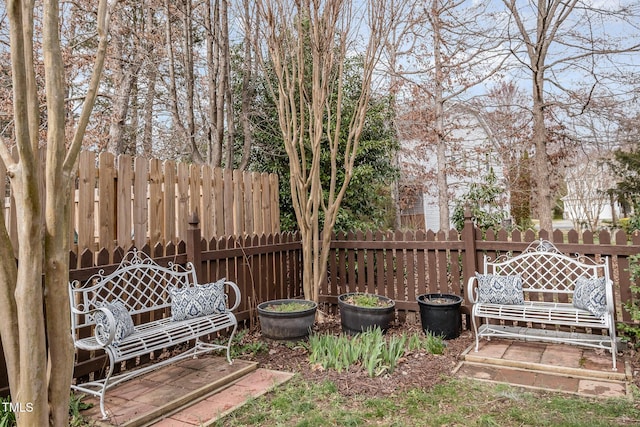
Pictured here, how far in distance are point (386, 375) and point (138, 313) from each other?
2223 millimetres

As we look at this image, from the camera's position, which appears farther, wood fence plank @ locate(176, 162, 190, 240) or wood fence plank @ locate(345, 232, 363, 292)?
wood fence plank @ locate(345, 232, 363, 292)

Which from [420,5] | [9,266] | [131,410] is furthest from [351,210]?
[9,266]

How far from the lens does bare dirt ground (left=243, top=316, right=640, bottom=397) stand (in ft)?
9.82

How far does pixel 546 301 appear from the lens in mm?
4250

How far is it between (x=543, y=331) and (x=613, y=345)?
86 cm

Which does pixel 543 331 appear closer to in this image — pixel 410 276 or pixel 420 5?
pixel 410 276

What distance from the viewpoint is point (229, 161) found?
19.5 feet

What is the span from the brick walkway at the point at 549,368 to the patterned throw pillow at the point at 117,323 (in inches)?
107

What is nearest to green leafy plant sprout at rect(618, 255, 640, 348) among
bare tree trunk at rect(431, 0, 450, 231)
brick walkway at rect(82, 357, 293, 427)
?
brick walkway at rect(82, 357, 293, 427)

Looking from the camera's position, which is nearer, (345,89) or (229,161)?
(229,161)

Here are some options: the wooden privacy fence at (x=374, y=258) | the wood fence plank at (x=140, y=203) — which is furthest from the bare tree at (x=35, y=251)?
the wood fence plank at (x=140, y=203)

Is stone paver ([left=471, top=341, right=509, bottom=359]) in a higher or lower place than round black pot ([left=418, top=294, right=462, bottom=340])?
lower

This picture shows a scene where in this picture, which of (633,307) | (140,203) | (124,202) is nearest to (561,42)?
(633,307)

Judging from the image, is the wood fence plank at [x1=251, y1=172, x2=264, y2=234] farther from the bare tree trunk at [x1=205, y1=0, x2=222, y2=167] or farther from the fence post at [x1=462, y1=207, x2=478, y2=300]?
the fence post at [x1=462, y1=207, x2=478, y2=300]
